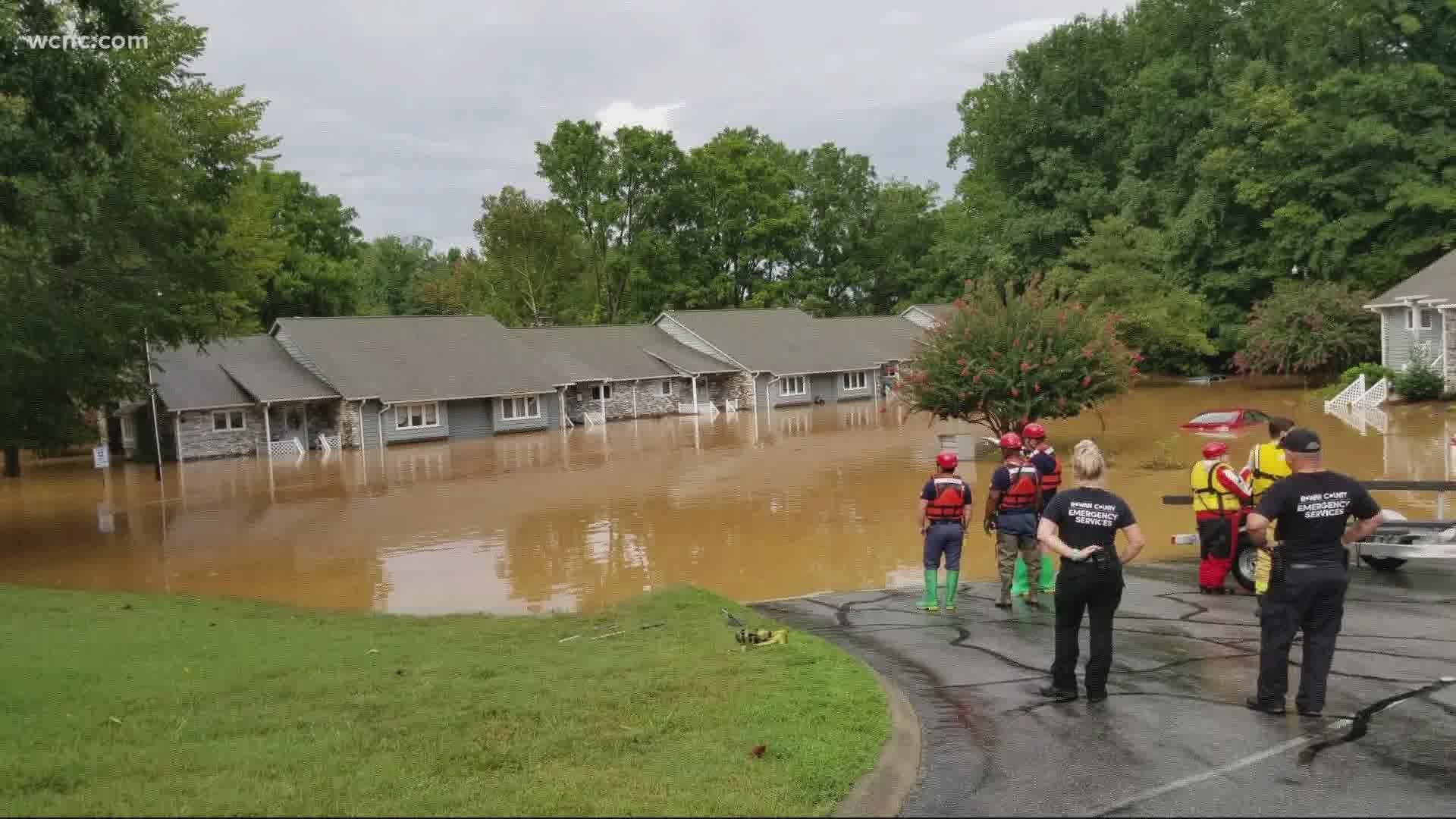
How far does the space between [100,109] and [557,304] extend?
66.1 meters

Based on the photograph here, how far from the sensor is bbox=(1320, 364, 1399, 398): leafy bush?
133 ft

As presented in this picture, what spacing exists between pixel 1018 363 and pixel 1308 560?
21.5 m

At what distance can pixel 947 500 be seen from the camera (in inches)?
443

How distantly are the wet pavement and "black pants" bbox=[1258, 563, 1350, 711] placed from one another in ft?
0.63

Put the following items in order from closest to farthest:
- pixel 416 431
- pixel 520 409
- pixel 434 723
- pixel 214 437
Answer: pixel 434 723 < pixel 214 437 < pixel 416 431 < pixel 520 409

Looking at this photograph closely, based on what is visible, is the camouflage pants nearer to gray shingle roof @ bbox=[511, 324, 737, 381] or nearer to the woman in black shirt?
the woman in black shirt

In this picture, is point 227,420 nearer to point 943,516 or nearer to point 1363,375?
point 943,516

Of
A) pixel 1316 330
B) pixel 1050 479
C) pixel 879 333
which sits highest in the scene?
pixel 879 333

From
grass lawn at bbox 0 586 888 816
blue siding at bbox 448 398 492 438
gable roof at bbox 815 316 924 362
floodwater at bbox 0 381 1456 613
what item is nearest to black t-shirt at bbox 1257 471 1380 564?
grass lawn at bbox 0 586 888 816

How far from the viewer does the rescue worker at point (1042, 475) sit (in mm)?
11539

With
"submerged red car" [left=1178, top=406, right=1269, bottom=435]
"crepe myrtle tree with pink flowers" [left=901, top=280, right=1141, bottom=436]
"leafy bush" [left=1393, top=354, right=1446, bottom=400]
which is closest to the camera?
"crepe myrtle tree with pink flowers" [left=901, top=280, right=1141, bottom=436]

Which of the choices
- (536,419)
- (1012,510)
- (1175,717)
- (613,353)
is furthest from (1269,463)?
(613,353)

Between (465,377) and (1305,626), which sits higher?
(465,377)

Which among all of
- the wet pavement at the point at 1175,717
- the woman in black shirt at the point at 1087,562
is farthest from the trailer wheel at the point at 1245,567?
the woman in black shirt at the point at 1087,562
